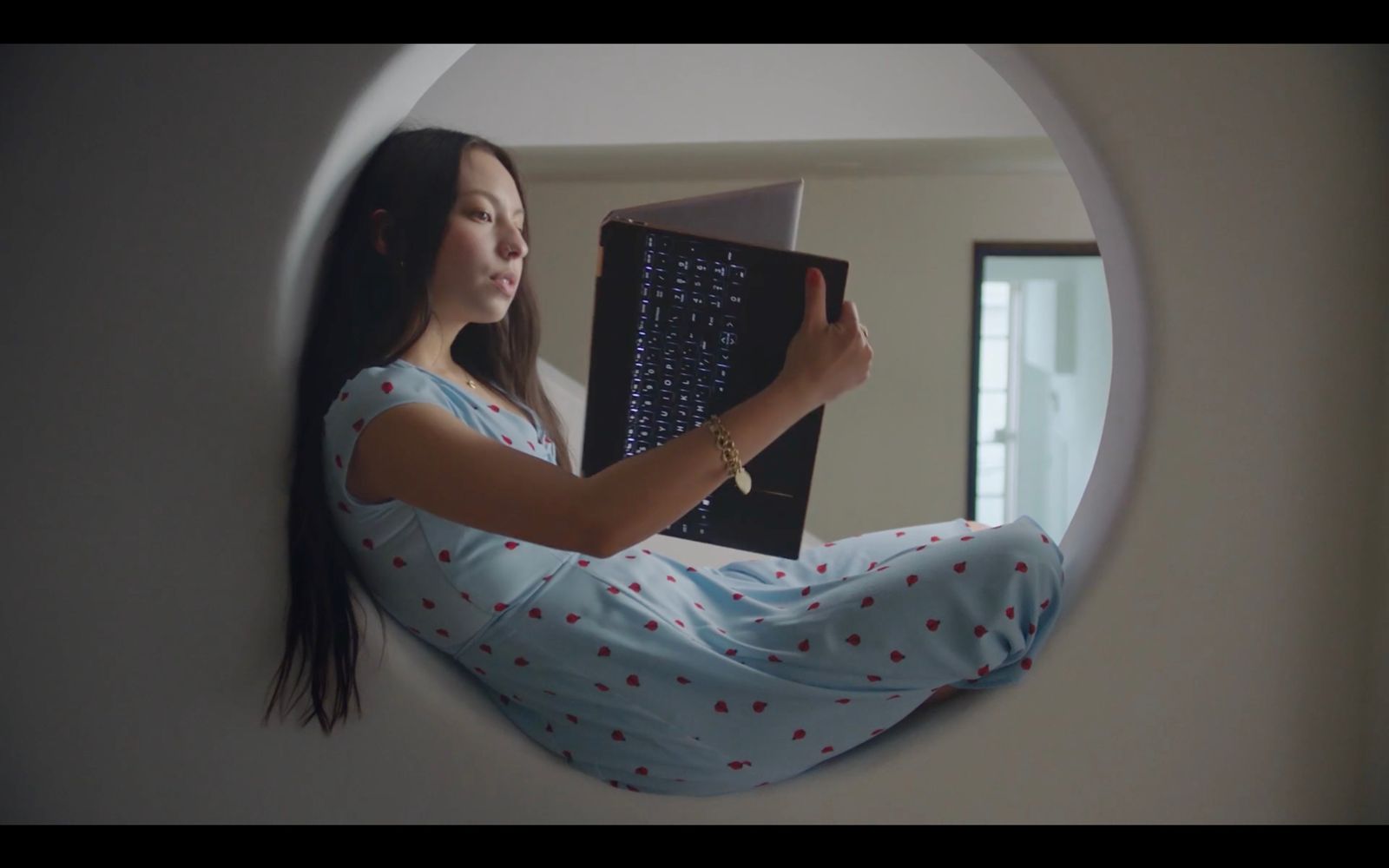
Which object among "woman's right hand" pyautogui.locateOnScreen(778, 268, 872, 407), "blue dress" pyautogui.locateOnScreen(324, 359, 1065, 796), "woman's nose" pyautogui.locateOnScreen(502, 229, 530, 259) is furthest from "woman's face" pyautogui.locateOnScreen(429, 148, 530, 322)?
"woman's right hand" pyautogui.locateOnScreen(778, 268, 872, 407)

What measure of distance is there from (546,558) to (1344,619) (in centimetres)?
89

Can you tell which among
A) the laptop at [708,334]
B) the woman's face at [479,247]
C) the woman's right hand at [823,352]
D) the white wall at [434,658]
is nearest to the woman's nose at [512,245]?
the woman's face at [479,247]

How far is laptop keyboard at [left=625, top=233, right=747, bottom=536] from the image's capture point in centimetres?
119

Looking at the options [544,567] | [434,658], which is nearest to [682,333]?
[544,567]

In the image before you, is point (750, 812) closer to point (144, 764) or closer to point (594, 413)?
point (594, 413)

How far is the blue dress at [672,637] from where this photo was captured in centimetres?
112

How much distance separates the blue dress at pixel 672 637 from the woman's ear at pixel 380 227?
150 mm

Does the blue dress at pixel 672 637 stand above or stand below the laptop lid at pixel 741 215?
below

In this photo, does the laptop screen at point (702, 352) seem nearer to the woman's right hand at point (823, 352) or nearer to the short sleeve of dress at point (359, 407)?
the woman's right hand at point (823, 352)

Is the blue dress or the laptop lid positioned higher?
the laptop lid

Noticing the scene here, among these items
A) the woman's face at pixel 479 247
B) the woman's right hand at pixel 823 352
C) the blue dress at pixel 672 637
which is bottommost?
the blue dress at pixel 672 637

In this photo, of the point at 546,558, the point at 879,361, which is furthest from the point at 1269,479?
the point at 879,361

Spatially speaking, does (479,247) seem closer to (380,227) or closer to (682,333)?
(380,227)

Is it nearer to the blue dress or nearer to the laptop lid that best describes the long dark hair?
the blue dress
